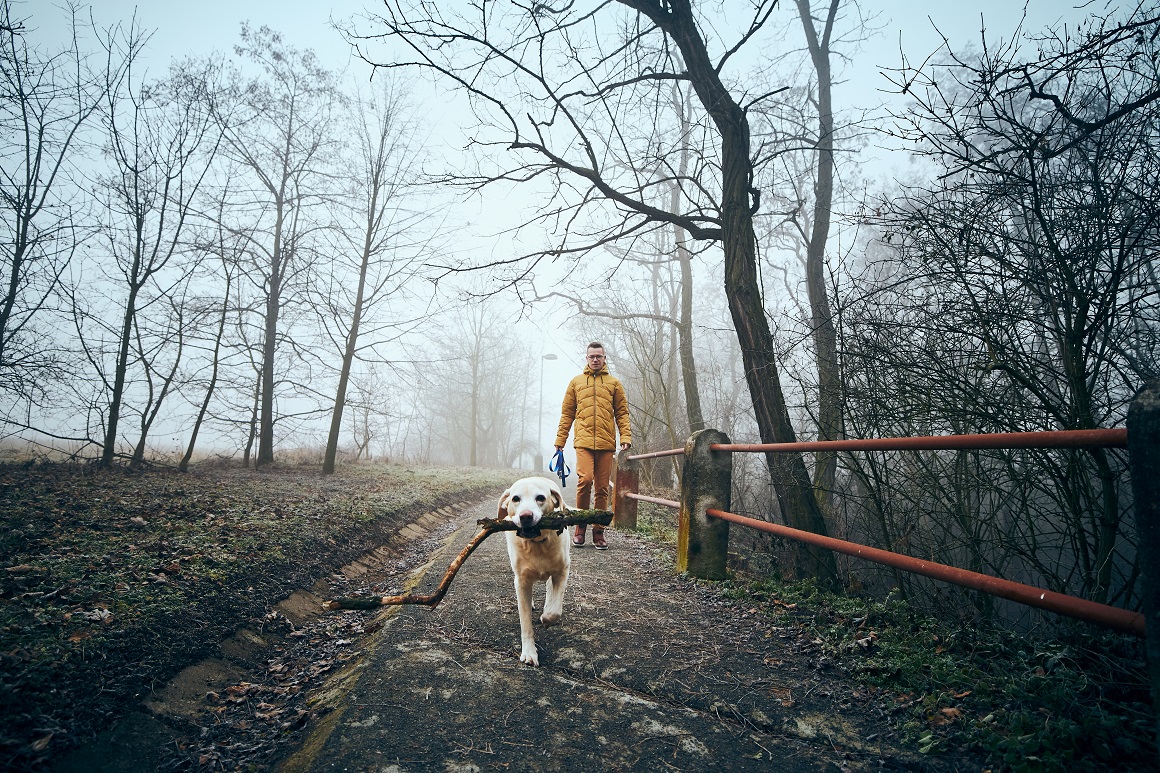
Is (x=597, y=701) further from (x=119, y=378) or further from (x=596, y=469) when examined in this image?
(x=119, y=378)

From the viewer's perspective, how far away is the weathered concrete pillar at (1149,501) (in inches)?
59.1

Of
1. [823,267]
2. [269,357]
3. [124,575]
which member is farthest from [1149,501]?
[269,357]

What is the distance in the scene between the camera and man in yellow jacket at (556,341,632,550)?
5.78 metres

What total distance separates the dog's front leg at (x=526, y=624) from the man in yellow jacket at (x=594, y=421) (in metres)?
2.51

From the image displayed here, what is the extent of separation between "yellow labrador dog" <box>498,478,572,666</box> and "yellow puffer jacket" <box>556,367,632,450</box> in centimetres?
211

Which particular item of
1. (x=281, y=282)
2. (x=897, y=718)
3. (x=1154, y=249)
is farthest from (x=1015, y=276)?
(x=281, y=282)

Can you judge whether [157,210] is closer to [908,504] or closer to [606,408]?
[606,408]

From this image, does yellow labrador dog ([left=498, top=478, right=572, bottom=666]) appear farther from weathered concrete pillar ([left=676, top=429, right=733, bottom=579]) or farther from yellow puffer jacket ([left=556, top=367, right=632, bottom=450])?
yellow puffer jacket ([left=556, top=367, right=632, bottom=450])

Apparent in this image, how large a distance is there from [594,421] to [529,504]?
103 inches

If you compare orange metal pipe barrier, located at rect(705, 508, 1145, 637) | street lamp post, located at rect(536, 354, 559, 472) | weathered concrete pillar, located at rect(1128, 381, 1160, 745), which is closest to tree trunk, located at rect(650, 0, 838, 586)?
orange metal pipe barrier, located at rect(705, 508, 1145, 637)

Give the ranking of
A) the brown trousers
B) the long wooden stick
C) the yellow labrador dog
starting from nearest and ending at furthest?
the long wooden stick
the yellow labrador dog
the brown trousers

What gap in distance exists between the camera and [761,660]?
116 inches

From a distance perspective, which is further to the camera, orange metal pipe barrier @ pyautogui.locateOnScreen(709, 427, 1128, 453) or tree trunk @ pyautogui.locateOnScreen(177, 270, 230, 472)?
tree trunk @ pyautogui.locateOnScreen(177, 270, 230, 472)

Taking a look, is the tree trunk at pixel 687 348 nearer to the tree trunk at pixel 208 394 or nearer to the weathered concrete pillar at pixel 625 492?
the weathered concrete pillar at pixel 625 492
